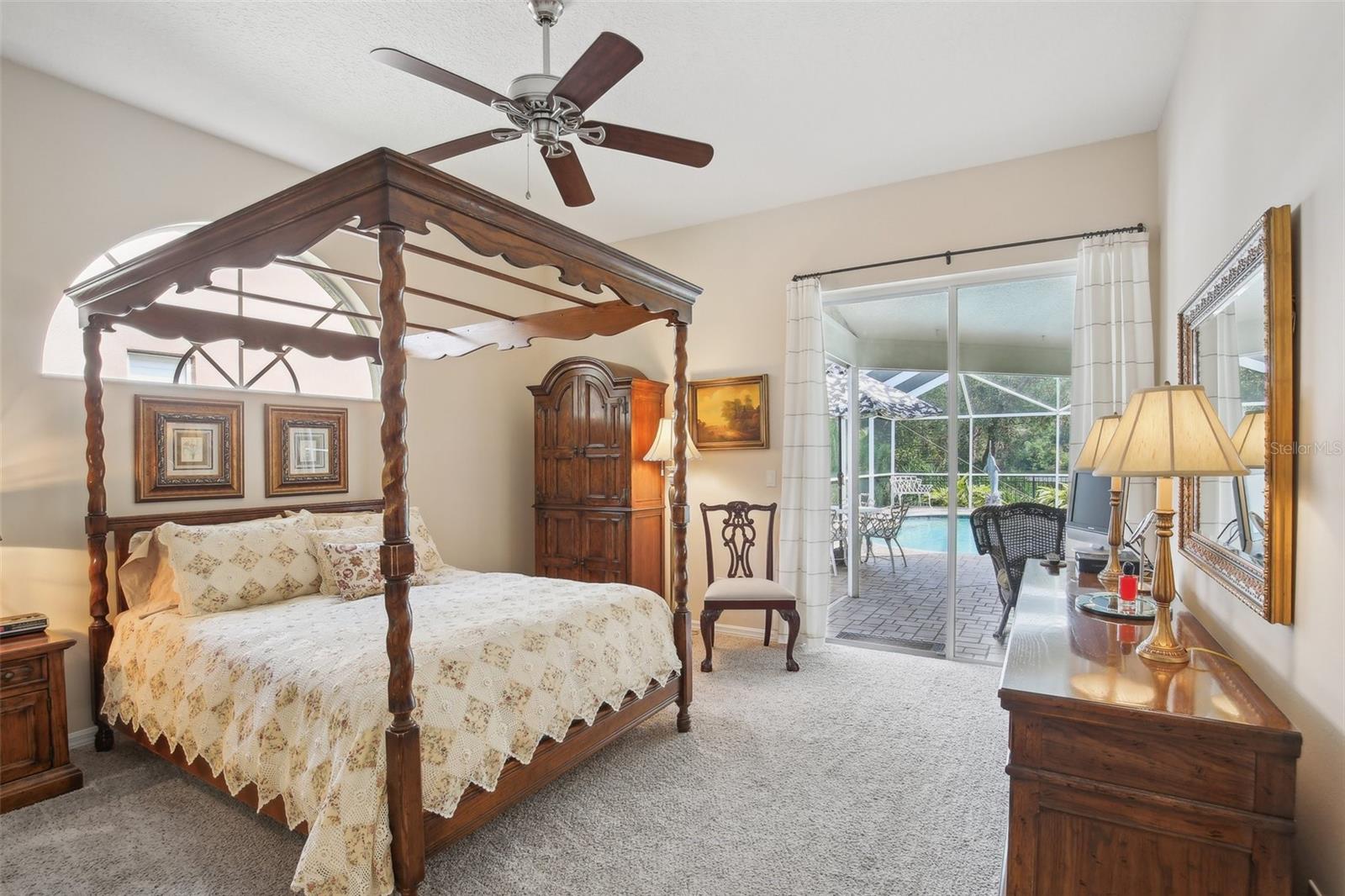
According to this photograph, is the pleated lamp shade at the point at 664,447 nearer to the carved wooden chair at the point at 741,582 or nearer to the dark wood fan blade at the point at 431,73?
the carved wooden chair at the point at 741,582

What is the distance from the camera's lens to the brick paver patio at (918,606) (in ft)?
13.9

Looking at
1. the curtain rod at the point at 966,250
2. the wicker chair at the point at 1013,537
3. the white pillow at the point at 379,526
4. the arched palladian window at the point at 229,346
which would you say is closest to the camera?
the arched palladian window at the point at 229,346

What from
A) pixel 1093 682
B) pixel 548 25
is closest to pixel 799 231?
pixel 548 25

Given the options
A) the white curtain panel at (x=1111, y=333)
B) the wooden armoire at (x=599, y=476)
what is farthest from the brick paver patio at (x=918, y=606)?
the wooden armoire at (x=599, y=476)

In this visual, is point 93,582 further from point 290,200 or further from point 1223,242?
point 1223,242

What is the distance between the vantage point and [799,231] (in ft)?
15.1

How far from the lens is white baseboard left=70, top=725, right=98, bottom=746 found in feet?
9.75

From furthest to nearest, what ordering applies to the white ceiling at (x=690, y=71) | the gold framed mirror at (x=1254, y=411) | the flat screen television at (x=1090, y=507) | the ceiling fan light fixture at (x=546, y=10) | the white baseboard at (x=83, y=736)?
1. the white baseboard at (x=83, y=736)
2. the flat screen television at (x=1090, y=507)
3. the white ceiling at (x=690, y=71)
4. the ceiling fan light fixture at (x=546, y=10)
5. the gold framed mirror at (x=1254, y=411)

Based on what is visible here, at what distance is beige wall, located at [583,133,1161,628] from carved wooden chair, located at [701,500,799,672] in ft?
0.69

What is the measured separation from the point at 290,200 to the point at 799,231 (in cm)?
340

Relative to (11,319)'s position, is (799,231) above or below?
above

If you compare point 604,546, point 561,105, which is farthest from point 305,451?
point 561,105

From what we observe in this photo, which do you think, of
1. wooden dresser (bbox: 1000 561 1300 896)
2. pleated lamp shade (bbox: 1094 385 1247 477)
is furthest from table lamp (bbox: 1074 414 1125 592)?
wooden dresser (bbox: 1000 561 1300 896)

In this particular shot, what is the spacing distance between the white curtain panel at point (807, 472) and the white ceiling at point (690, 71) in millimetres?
1031
